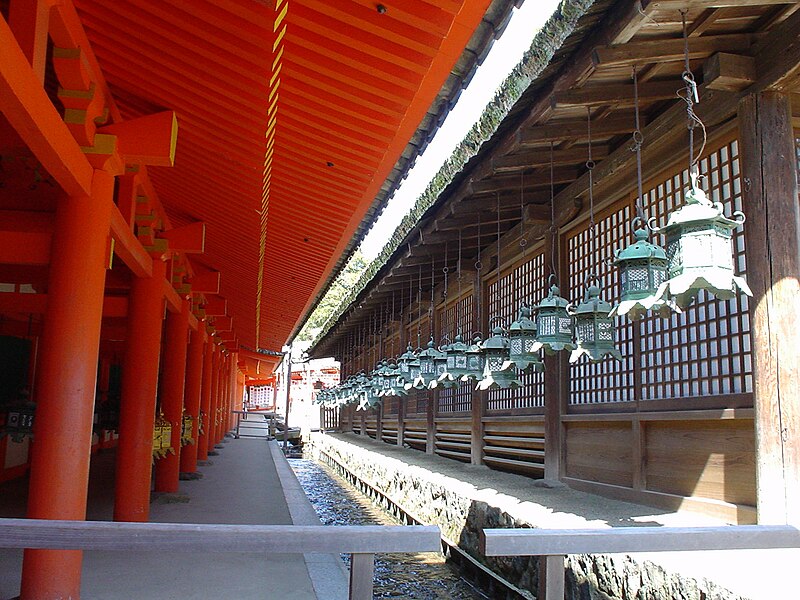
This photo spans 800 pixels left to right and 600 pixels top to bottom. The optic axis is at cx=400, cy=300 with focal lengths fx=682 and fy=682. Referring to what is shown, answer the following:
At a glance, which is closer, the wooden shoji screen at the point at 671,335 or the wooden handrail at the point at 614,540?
the wooden handrail at the point at 614,540

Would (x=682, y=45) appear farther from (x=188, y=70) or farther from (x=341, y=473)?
(x=341, y=473)

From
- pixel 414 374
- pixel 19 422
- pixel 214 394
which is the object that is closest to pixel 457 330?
pixel 414 374

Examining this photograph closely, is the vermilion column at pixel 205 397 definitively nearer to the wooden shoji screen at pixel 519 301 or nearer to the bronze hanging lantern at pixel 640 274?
the wooden shoji screen at pixel 519 301

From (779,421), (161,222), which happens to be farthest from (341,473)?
(779,421)

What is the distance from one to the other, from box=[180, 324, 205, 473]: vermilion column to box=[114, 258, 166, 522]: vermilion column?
17.4ft

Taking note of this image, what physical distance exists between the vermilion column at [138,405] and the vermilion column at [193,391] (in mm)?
5317

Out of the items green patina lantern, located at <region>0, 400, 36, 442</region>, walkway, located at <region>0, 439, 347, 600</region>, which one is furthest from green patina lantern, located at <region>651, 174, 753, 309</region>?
green patina lantern, located at <region>0, 400, 36, 442</region>

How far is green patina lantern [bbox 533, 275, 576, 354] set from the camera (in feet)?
19.1

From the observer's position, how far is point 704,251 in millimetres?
3771

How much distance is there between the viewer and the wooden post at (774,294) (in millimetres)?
4488

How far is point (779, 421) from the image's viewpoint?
4.52 meters

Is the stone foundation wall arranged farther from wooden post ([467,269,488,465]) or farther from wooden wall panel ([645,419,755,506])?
wooden wall panel ([645,419,755,506])

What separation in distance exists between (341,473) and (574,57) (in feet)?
54.2

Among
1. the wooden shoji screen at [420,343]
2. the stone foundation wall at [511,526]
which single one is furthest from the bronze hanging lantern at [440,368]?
the wooden shoji screen at [420,343]
